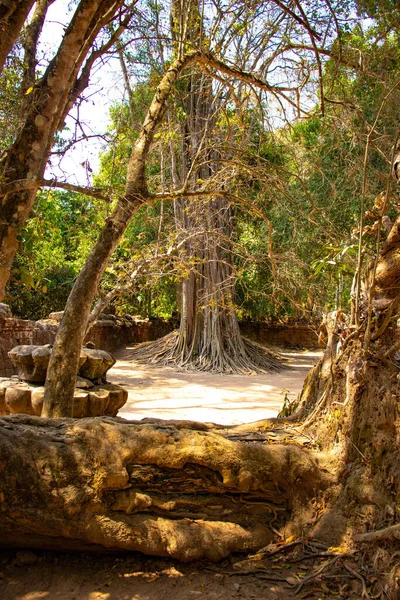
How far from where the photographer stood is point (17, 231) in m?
2.41

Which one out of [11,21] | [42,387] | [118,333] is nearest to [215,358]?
[118,333]

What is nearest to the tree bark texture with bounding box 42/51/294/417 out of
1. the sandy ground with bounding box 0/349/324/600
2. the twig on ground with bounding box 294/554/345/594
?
the sandy ground with bounding box 0/349/324/600

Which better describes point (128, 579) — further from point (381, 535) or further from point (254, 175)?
point (254, 175)

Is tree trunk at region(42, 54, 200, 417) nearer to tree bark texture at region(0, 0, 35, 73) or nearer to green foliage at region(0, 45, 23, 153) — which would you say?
green foliage at region(0, 45, 23, 153)

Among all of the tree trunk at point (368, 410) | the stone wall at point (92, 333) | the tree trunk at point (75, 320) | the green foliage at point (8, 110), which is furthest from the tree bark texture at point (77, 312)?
the stone wall at point (92, 333)

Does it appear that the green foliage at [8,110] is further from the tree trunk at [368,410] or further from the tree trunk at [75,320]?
the tree trunk at [368,410]

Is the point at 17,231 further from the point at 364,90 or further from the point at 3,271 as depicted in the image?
the point at 364,90

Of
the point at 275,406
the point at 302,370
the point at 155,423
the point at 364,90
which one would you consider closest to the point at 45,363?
the point at 155,423

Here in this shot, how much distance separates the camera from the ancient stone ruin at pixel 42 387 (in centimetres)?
499

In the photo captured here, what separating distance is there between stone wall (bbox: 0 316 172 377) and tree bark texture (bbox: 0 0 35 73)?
21.5 feet

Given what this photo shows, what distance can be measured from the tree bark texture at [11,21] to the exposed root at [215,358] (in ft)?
32.2

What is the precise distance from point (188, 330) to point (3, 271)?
10276 millimetres

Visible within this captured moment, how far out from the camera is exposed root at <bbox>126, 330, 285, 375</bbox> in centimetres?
1167

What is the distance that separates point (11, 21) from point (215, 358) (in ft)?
33.6
